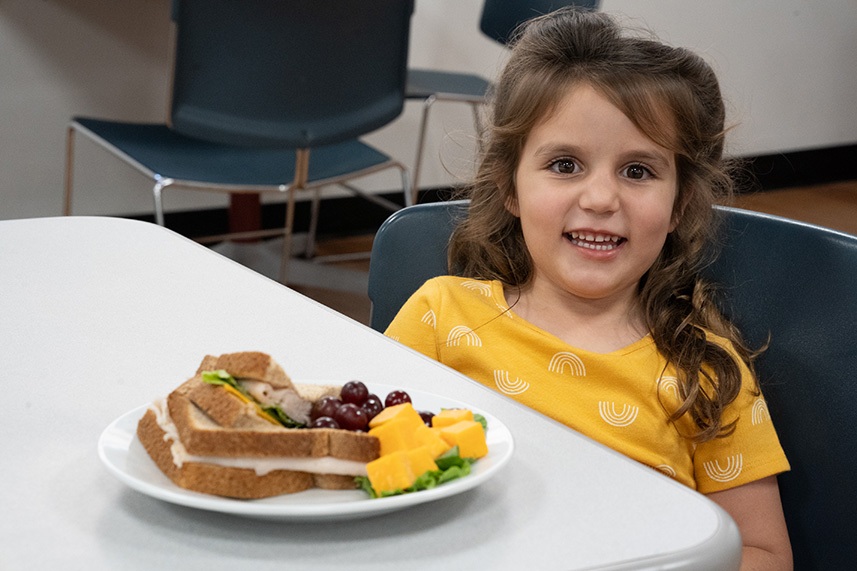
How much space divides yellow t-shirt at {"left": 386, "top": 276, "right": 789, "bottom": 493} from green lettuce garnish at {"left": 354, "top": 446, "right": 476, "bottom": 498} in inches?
19.2

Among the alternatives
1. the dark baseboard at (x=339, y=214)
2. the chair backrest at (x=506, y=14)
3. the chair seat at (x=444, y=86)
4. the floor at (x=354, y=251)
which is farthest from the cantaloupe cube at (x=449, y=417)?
the chair backrest at (x=506, y=14)

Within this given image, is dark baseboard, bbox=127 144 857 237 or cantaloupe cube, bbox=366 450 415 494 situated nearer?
cantaloupe cube, bbox=366 450 415 494

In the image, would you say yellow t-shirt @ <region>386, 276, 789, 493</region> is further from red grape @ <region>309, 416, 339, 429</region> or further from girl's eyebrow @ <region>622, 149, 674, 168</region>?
red grape @ <region>309, 416, 339, 429</region>

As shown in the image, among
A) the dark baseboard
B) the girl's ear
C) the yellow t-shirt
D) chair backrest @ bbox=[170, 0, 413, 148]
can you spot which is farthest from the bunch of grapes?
the dark baseboard

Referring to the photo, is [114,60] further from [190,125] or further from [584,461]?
[584,461]

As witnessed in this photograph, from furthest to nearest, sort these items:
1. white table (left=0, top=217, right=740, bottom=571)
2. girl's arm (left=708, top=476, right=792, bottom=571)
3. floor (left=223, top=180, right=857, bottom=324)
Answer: floor (left=223, top=180, right=857, bottom=324) → girl's arm (left=708, top=476, right=792, bottom=571) → white table (left=0, top=217, right=740, bottom=571)

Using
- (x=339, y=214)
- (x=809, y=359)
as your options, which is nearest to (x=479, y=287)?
(x=809, y=359)

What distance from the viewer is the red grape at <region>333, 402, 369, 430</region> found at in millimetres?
593

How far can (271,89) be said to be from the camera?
2.32 metres

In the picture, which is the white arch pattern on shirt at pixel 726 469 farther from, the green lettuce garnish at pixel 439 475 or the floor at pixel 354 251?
the floor at pixel 354 251

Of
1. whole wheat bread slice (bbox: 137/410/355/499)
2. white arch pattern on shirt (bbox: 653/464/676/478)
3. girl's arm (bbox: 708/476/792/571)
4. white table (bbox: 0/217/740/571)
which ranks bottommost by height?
girl's arm (bbox: 708/476/792/571)

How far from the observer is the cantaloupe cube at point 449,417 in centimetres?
61

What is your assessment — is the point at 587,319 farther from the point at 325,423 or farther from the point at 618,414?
the point at 325,423

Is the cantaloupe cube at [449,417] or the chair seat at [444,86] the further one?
the chair seat at [444,86]
